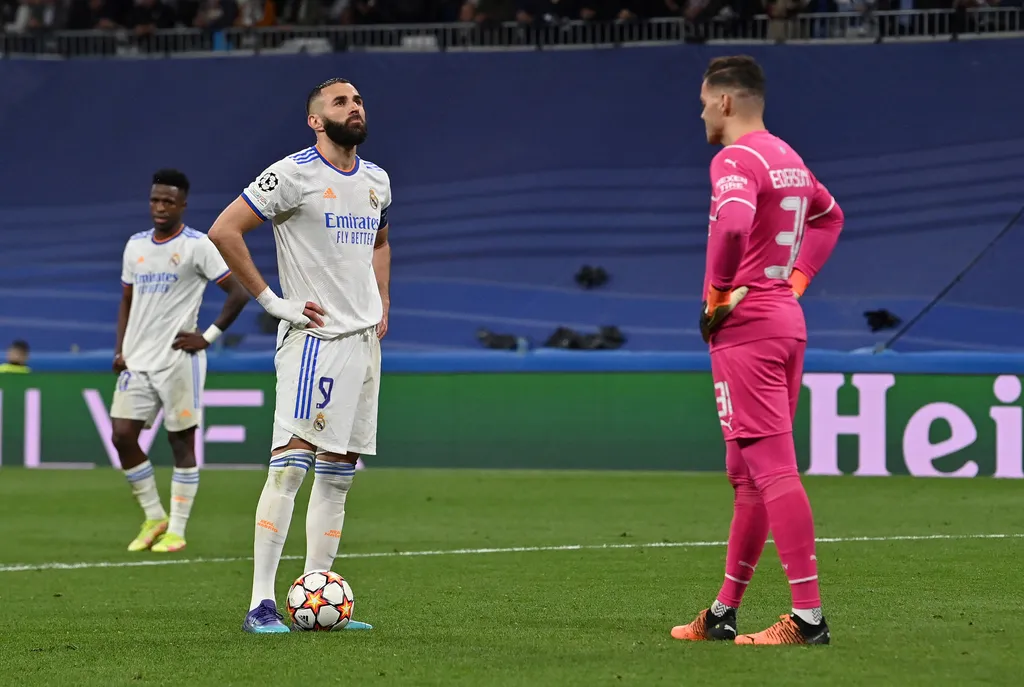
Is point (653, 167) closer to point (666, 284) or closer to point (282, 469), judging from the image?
point (666, 284)

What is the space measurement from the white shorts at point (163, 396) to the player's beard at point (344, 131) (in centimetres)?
439

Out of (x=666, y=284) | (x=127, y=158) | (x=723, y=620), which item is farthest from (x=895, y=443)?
(x=127, y=158)

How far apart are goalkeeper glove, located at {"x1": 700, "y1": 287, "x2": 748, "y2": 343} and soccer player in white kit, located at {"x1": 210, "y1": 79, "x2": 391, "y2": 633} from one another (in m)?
1.54

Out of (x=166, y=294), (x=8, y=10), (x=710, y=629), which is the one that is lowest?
(x=710, y=629)

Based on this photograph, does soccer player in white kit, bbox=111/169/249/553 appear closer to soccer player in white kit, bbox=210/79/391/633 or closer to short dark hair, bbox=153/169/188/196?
short dark hair, bbox=153/169/188/196

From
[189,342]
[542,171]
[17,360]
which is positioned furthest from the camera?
[542,171]

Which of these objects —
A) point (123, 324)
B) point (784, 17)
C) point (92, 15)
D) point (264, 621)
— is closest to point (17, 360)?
point (92, 15)

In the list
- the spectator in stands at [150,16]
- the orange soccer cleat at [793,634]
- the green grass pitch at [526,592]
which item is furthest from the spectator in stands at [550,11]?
the orange soccer cleat at [793,634]

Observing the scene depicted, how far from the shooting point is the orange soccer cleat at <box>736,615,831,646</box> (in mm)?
5449

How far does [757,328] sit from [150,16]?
777 inches

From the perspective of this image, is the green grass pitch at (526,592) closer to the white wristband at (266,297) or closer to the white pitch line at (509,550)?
the white pitch line at (509,550)

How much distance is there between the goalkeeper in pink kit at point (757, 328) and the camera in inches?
213

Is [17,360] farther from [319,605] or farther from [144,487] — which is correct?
[319,605]

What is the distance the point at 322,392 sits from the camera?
6.40 meters
